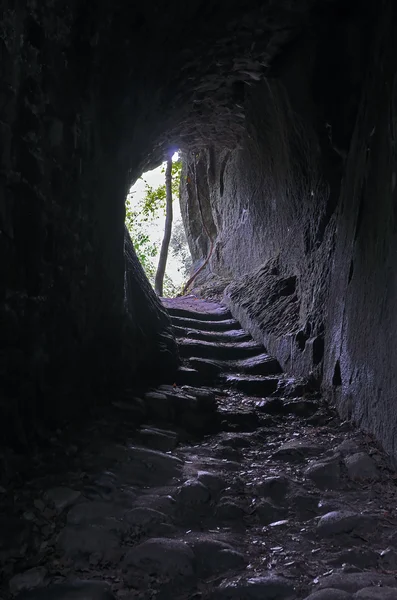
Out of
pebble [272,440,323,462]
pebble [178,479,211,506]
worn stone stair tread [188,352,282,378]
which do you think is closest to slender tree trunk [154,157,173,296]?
worn stone stair tread [188,352,282,378]

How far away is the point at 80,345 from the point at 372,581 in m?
1.69

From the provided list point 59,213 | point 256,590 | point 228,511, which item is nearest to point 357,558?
point 256,590

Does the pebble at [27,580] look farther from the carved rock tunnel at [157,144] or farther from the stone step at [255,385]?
the stone step at [255,385]

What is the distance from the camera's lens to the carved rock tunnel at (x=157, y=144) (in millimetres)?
2135

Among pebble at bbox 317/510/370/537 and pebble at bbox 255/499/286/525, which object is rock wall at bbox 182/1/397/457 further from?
pebble at bbox 255/499/286/525

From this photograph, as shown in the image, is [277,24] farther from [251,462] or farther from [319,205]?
[251,462]

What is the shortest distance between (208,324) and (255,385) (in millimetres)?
1736

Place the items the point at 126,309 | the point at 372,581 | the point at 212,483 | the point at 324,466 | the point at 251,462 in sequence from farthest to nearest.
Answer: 1. the point at 126,309
2. the point at 251,462
3. the point at 324,466
4. the point at 212,483
5. the point at 372,581

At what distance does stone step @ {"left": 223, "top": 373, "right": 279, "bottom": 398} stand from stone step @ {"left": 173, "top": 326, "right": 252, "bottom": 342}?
1011mm

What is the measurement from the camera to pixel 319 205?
407cm

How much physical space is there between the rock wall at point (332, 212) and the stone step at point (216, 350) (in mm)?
194

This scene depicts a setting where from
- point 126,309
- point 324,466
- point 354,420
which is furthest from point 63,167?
Result: point 354,420

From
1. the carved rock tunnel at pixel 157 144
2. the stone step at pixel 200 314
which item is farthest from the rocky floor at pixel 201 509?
the stone step at pixel 200 314

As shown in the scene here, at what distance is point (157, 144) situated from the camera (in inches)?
206
